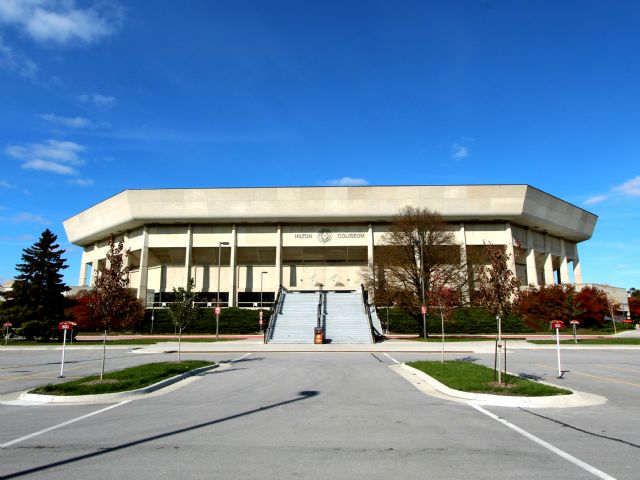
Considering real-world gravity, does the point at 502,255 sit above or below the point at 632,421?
above

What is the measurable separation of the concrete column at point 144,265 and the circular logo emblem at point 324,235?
2092 centimetres

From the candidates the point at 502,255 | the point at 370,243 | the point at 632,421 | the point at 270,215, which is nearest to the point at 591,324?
the point at 370,243

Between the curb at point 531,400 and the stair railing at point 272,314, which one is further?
the stair railing at point 272,314

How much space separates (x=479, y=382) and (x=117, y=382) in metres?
9.64

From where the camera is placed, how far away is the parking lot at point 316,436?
5719mm

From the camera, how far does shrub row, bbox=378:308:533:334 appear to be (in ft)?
145

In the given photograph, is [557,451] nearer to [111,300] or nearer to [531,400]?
[531,400]

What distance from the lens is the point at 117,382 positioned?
12.4m

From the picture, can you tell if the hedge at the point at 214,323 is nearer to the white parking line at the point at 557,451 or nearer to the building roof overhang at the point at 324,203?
the building roof overhang at the point at 324,203

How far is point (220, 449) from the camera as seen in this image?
6598 millimetres

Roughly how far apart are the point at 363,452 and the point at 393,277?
107ft

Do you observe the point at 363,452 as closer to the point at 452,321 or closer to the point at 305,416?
the point at 305,416

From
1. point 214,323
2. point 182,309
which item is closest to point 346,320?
point 214,323

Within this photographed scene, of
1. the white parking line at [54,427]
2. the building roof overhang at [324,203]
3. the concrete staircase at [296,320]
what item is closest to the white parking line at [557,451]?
the white parking line at [54,427]
